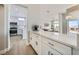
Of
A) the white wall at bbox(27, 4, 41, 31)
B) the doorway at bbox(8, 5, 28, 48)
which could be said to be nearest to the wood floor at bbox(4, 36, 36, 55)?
the doorway at bbox(8, 5, 28, 48)

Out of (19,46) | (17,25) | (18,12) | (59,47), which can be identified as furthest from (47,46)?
(18,12)

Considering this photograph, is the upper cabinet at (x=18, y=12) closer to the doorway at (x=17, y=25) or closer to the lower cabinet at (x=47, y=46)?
the doorway at (x=17, y=25)

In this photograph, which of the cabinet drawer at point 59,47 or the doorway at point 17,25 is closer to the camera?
the cabinet drawer at point 59,47

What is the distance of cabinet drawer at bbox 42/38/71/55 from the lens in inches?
44.4

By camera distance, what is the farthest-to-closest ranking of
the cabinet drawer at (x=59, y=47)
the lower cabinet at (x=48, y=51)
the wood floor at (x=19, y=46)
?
1. the wood floor at (x=19, y=46)
2. the lower cabinet at (x=48, y=51)
3. the cabinet drawer at (x=59, y=47)

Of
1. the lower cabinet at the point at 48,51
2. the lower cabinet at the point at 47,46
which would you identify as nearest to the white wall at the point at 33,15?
the lower cabinet at the point at 47,46

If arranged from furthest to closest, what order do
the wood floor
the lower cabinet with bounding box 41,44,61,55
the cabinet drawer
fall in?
the wood floor, the lower cabinet with bounding box 41,44,61,55, the cabinet drawer

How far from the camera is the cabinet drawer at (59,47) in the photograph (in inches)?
44.4

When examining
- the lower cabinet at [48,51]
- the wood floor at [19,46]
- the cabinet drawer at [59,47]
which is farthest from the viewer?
the wood floor at [19,46]

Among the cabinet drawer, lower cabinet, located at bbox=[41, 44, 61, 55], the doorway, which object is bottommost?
lower cabinet, located at bbox=[41, 44, 61, 55]

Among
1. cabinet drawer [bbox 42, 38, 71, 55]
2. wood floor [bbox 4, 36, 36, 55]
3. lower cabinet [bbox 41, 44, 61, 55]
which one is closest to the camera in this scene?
cabinet drawer [bbox 42, 38, 71, 55]

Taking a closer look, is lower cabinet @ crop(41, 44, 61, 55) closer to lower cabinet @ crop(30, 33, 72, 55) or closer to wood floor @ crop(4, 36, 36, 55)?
lower cabinet @ crop(30, 33, 72, 55)

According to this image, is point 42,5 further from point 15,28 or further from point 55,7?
point 15,28

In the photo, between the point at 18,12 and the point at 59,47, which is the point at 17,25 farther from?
the point at 59,47
